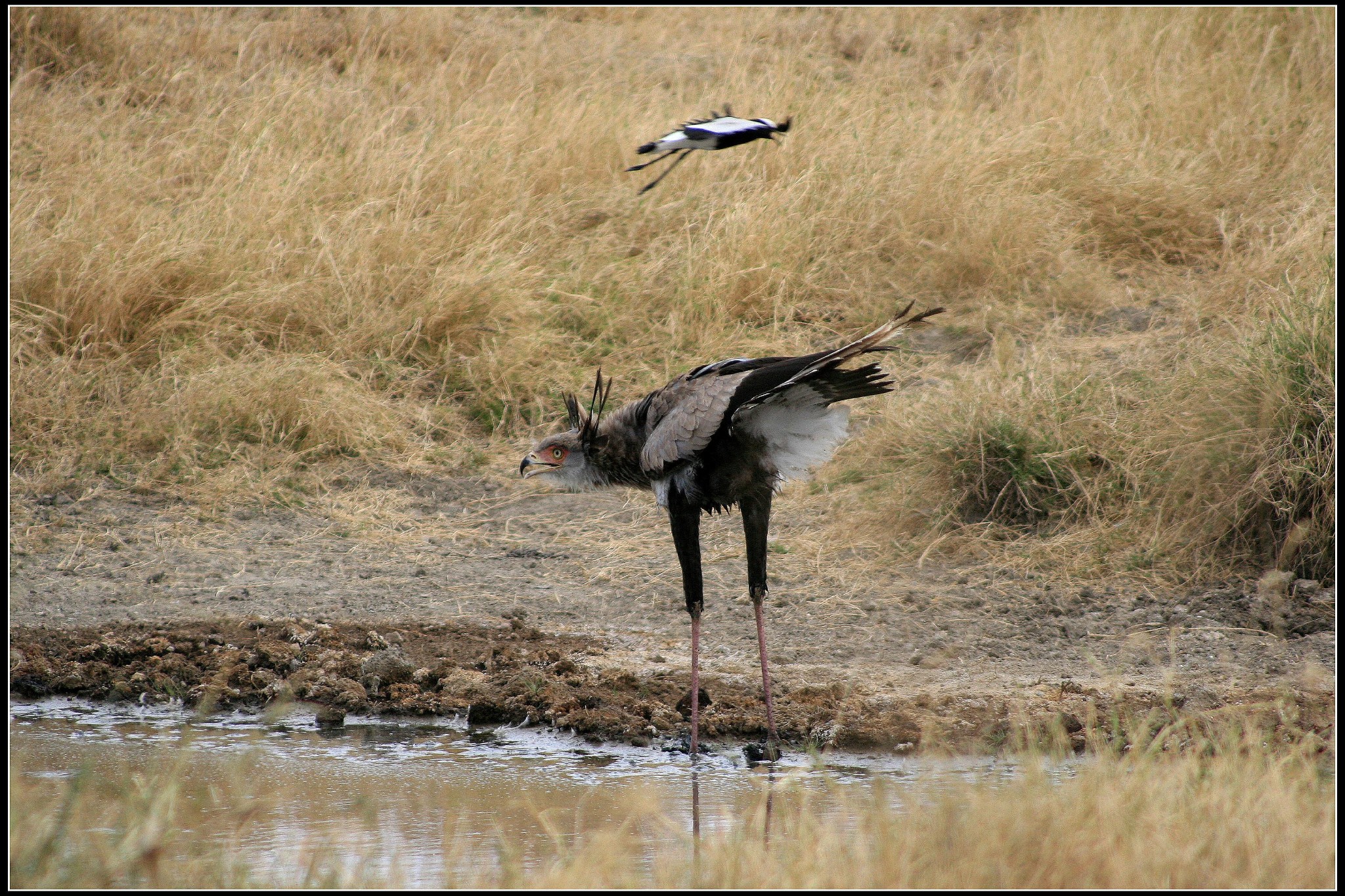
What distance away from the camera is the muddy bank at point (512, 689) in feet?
14.4

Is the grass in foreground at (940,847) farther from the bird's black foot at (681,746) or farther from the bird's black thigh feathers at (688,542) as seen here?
the bird's black thigh feathers at (688,542)

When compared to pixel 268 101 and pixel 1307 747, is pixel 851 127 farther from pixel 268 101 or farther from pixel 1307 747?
pixel 1307 747

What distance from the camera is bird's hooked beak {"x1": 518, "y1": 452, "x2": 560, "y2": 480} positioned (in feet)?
16.5

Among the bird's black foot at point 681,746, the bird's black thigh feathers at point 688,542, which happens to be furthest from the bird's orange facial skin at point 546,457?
the bird's black foot at point 681,746

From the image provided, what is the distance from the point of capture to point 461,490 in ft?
23.6

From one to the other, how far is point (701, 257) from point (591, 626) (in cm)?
358

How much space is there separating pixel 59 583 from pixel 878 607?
3739mm

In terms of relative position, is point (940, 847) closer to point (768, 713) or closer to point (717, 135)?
point (768, 713)

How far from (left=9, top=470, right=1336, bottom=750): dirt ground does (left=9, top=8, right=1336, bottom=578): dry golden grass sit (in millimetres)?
382

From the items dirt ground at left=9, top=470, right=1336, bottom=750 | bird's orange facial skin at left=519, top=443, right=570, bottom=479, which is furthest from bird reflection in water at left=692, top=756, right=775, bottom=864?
bird's orange facial skin at left=519, top=443, right=570, bottom=479

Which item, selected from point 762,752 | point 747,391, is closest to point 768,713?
point 762,752

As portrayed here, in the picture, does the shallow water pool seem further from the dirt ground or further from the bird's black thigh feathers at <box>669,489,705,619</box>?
the bird's black thigh feathers at <box>669,489,705,619</box>

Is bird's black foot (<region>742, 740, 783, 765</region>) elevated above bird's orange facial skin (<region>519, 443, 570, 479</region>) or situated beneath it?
situated beneath

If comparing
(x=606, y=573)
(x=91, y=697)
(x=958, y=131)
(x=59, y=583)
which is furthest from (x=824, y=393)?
(x=958, y=131)
